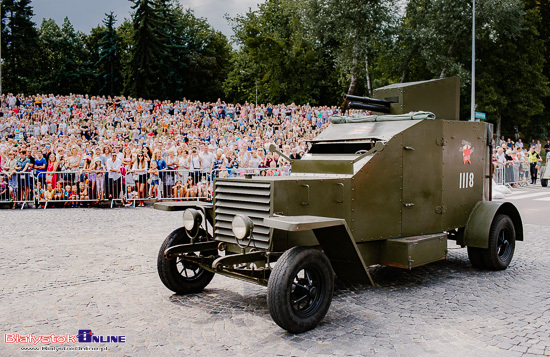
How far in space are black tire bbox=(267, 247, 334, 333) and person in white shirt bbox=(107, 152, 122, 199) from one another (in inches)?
475

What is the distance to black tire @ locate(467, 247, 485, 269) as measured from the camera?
7.50m

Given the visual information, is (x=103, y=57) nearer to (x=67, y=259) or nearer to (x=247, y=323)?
(x=67, y=259)

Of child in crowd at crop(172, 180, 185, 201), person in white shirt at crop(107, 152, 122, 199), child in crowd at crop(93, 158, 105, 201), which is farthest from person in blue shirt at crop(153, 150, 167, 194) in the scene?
child in crowd at crop(93, 158, 105, 201)


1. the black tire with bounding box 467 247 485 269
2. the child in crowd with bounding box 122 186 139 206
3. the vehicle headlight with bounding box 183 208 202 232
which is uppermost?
the vehicle headlight with bounding box 183 208 202 232

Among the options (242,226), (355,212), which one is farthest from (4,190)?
(355,212)

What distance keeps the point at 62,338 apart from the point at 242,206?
7.46 feet

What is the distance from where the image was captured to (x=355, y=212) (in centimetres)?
600

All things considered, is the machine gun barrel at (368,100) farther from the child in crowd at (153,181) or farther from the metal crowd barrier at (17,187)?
the metal crowd barrier at (17,187)

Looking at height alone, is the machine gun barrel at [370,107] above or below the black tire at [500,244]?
above

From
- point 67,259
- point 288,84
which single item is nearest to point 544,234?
point 67,259

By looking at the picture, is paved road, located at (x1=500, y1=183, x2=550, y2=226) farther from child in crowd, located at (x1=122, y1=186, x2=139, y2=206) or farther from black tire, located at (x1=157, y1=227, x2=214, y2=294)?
child in crowd, located at (x1=122, y1=186, x2=139, y2=206)

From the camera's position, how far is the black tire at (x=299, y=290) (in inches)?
185

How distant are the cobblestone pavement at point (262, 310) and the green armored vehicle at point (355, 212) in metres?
0.35

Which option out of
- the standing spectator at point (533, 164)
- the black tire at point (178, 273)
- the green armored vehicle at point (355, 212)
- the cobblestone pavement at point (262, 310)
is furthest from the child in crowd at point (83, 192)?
the standing spectator at point (533, 164)
